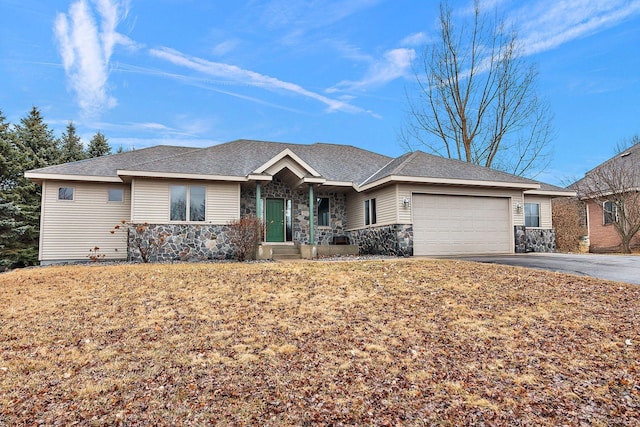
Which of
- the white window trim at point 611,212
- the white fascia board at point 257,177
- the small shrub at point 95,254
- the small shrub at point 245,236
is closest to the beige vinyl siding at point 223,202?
the white fascia board at point 257,177

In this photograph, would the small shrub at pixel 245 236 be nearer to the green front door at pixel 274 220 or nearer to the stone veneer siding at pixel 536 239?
the green front door at pixel 274 220

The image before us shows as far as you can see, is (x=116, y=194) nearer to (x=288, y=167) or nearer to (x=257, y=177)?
(x=257, y=177)

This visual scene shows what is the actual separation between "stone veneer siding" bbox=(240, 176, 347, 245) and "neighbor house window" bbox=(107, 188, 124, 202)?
4.55 metres

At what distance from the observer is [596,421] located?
3.75 m

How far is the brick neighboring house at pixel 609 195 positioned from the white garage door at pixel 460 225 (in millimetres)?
8346

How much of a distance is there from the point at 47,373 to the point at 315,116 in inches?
740

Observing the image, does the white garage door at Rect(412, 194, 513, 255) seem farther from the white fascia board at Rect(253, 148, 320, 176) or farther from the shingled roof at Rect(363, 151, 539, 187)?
the white fascia board at Rect(253, 148, 320, 176)

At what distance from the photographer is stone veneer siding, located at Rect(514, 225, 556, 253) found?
648 inches

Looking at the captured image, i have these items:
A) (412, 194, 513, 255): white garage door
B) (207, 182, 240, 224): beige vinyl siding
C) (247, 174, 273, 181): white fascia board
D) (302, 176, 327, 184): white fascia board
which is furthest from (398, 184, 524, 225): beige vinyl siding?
(207, 182, 240, 224): beige vinyl siding

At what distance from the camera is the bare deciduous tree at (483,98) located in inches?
973

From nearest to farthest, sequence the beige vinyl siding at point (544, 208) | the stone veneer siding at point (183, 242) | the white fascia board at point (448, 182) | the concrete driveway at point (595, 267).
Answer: the concrete driveway at point (595, 267) < the stone veneer siding at point (183, 242) < the white fascia board at point (448, 182) < the beige vinyl siding at point (544, 208)

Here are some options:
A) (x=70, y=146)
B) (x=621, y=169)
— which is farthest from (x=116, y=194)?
(x=621, y=169)

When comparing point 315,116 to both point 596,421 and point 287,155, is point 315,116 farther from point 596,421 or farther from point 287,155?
point 596,421

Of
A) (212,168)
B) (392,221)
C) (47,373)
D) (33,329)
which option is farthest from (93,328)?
(392,221)
